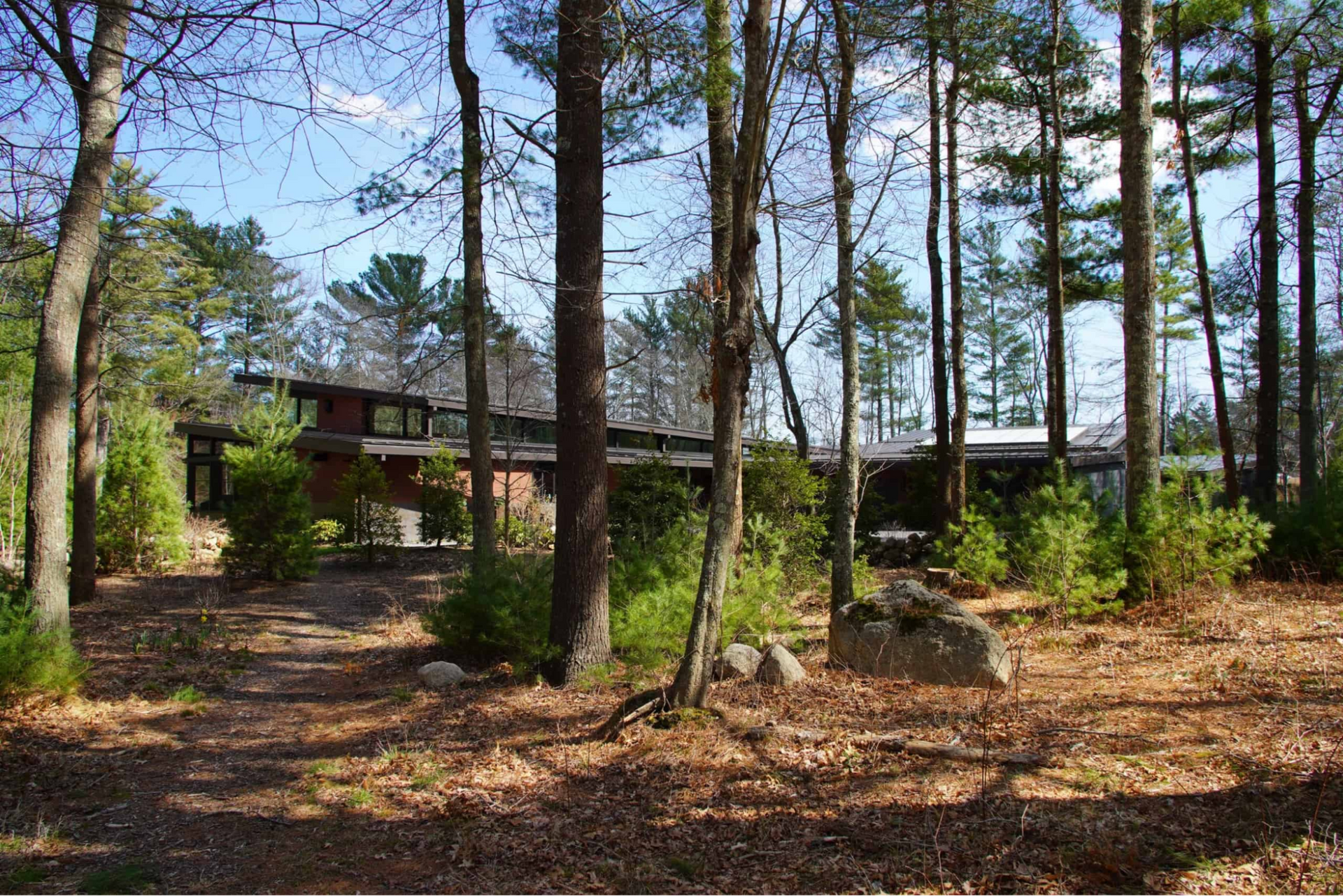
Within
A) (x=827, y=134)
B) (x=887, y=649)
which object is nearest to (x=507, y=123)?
(x=827, y=134)

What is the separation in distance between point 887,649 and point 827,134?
5332 mm

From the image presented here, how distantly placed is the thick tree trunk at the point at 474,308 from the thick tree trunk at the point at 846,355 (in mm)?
3773

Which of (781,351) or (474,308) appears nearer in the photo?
(474,308)

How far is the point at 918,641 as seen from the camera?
6008 mm

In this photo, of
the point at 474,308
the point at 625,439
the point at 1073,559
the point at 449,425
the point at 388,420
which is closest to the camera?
the point at 1073,559

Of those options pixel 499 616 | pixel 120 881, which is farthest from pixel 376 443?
pixel 120 881

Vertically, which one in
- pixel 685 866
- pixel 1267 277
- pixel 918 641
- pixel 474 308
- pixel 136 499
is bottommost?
pixel 685 866

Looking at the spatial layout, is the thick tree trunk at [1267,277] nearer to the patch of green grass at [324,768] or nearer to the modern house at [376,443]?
the modern house at [376,443]

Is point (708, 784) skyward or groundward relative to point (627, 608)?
groundward

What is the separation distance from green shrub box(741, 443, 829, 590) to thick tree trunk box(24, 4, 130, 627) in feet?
25.3

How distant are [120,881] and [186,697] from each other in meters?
3.24

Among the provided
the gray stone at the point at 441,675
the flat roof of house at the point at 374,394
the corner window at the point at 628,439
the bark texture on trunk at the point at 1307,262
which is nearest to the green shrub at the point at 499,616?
the gray stone at the point at 441,675

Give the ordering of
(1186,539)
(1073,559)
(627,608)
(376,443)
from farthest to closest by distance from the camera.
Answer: (376,443)
(1186,539)
(1073,559)
(627,608)

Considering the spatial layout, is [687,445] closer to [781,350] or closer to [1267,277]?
[781,350]
